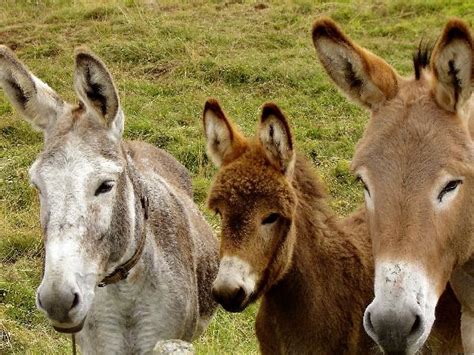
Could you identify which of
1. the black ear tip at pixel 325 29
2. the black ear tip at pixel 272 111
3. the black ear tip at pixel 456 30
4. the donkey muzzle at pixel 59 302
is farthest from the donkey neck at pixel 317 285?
the black ear tip at pixel 456 30

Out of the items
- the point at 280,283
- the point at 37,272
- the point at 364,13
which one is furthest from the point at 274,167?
the point at 364,13

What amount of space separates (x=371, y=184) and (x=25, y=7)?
A: 44.8 feet

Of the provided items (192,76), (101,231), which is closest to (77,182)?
(101,231)

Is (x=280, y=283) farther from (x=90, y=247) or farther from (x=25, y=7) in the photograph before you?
(x=25, y=7)

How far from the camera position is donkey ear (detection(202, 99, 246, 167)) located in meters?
4.44

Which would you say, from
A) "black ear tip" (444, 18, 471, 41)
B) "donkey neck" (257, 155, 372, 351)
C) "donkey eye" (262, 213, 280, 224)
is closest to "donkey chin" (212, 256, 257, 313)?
"donkey eye" (262, 213, 280, 224)

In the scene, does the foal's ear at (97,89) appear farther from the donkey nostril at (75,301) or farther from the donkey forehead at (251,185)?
the donkey nostril at (75,301)

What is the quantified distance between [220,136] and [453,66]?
4.75 ft

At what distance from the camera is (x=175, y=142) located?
10047 millimetres

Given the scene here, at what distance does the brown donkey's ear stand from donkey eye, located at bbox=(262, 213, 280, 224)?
28.5 inches

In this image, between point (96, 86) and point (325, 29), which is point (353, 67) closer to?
point (325, 29)

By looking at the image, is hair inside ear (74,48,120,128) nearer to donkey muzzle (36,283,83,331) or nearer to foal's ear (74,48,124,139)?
foal's ear (74,48,124,139)

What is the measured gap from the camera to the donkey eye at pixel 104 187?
3.89 m

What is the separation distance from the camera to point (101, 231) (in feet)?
12.7
